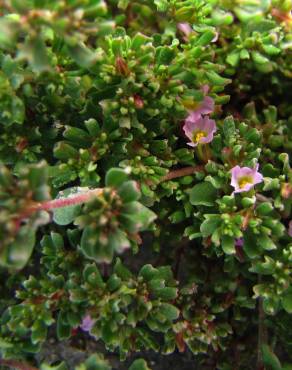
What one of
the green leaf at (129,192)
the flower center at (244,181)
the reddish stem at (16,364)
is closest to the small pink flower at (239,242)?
the flower center at (244,181)

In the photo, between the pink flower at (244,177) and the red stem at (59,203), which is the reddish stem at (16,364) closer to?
the red stem at (59,203)

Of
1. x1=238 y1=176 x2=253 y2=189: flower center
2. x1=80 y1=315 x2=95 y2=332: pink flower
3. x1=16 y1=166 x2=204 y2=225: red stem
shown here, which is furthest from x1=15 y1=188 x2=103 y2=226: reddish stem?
x1=238 y1=176 x2=253 y2=189: flower center

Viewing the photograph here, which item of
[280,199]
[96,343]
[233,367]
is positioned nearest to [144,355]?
[96,343]

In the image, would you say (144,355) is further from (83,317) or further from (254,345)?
(83,317)

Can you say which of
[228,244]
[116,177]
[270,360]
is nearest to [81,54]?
[116,177]

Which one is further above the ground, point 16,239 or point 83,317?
point 16,239

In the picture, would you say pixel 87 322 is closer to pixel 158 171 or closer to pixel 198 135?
pixel 158 171
